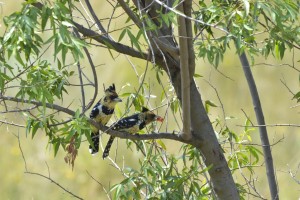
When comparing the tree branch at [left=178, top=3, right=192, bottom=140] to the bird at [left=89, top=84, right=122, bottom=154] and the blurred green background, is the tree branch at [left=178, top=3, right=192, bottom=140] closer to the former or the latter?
the bird at [left=89, top=84, right=122, bottom=154]

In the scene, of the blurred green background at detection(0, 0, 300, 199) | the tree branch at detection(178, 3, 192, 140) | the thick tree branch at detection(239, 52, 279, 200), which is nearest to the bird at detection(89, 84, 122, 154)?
the thick tree branch at detection(239, 52, 279, 200)

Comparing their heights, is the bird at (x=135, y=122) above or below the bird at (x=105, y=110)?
below

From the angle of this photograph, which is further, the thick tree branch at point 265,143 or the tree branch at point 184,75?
the thick tree branch at point 265,143

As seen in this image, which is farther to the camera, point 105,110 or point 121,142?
point 121,142

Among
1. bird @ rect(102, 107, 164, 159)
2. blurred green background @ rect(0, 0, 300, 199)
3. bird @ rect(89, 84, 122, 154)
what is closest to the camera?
bird @ rect(102, 107, 164, 159)

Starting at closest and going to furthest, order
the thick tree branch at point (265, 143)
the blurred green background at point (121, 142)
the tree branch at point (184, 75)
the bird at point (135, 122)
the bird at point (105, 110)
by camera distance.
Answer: the tree branch at point (184, 75)
the thick tree branch at point (265, 143)
the bird at point (135, 122)
the bird at point (105, 110)
the blurred green background at point (121, 142)

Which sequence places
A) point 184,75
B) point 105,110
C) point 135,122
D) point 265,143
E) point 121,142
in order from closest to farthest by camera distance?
point 184,75
point 265,143
point 135,122
point 105,110
point 121,142

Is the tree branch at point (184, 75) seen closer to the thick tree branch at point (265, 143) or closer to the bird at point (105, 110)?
the thick tree branch at point (265, 143)

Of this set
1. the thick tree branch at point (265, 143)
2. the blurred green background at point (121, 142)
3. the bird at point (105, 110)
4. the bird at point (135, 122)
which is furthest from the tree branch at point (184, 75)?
the blurred green background at point (121, 142)

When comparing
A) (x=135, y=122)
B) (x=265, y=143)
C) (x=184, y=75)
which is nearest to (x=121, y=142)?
(x=135, y=122)

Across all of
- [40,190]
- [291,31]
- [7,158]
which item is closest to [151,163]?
[291,31]

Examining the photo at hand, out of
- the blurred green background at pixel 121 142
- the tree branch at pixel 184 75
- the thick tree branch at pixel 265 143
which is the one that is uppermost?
the blurred green background at pixel 121 142

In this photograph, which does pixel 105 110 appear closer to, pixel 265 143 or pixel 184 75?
pixel 265 143

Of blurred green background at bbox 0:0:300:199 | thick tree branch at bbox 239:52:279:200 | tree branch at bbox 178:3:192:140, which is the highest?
blurred green background at bbox 0:0:300:199
